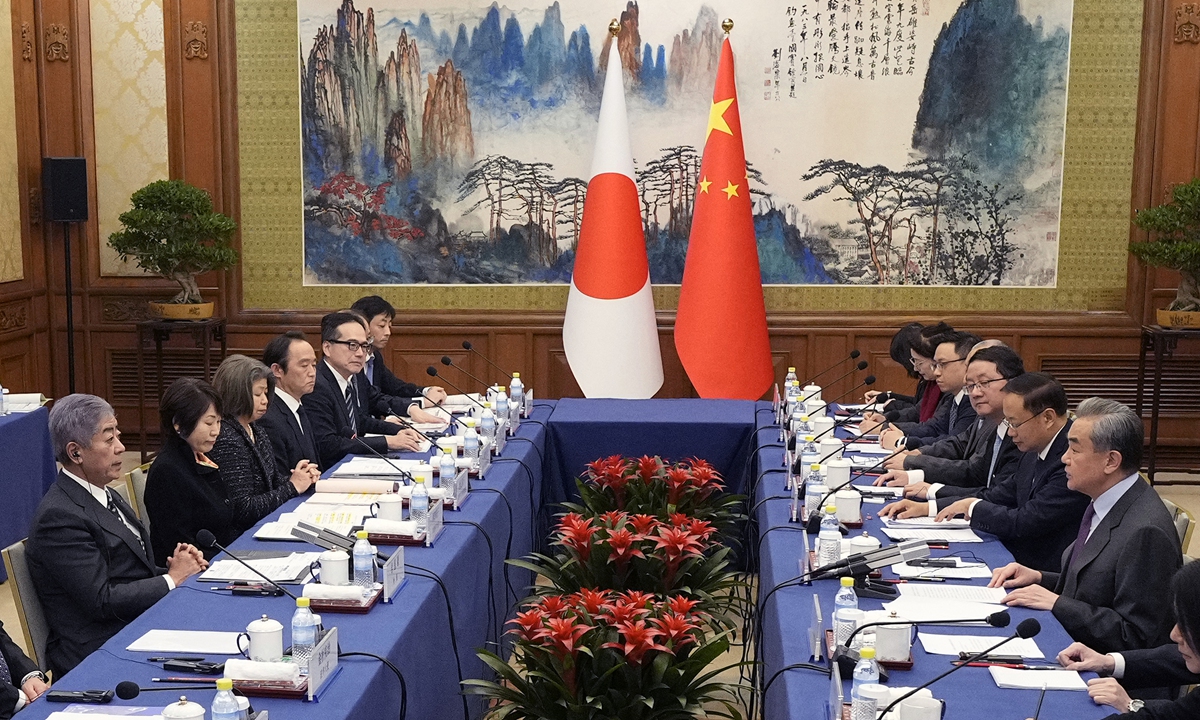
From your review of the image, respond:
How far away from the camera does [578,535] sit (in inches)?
166

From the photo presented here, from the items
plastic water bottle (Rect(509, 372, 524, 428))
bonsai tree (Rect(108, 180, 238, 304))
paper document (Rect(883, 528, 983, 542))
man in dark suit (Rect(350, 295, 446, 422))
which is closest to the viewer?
paper document (Rect(883, 528, 983, 542))

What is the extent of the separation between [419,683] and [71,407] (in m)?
1.21

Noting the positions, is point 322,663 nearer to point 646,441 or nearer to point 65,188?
point 646,441

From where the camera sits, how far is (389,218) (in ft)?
25.7

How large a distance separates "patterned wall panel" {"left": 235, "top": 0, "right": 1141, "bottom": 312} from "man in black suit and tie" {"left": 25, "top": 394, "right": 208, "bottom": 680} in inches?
184

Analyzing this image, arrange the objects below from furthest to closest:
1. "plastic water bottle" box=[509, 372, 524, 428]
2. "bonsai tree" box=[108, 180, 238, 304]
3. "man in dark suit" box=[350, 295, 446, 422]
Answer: "bonsai tree" box=[108, 180, 238, 304]
"man in dark suit" box=[350, 295, 446, 422]
"plastic water bottle" box=[509, 372, 524, 428]

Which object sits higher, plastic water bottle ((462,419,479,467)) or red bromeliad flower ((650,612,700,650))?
plastic water bottle ((462,419,479,467))

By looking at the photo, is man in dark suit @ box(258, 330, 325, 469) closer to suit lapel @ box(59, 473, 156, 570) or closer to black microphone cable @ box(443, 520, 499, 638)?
black microphone cable @ box(443, 520, 499, 638)

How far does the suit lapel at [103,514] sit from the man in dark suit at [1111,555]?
2.37m

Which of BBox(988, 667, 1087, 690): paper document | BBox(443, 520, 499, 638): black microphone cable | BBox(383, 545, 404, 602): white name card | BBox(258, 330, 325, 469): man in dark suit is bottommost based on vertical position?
BBox(443, 520, 499, 638): black microphone cable

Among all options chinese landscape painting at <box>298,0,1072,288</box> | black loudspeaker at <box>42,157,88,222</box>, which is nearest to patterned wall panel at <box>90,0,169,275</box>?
black loudspeaker at <box>42,157,88,222</box>

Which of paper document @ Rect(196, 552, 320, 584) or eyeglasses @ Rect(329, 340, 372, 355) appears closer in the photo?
paper document @ Rect(196, 552, 320, 584)

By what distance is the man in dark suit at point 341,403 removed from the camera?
513cm

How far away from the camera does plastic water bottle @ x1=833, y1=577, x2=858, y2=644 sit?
2.79m
